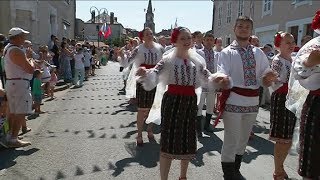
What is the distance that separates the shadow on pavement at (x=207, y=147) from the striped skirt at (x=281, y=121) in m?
1.19

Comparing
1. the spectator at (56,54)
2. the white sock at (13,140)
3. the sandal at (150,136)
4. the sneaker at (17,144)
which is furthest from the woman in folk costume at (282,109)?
the spectator at (56,54)

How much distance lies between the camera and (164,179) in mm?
4094

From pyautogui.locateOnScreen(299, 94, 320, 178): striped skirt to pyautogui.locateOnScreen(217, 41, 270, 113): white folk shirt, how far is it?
983 mm

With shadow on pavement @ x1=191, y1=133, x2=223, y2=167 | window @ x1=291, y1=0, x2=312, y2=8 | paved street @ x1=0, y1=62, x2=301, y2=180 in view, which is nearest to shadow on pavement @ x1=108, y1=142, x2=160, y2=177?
paved street @ x1=0, y1=62, x2=301, y2=180

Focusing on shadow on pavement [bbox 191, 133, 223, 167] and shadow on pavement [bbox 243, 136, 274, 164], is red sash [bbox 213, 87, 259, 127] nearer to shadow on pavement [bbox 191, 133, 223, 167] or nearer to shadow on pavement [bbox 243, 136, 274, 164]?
shadow on pavement [bbox 191, 133, 223, 167]

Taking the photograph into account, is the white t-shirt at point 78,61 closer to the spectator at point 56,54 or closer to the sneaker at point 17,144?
the spectator at point 56,54

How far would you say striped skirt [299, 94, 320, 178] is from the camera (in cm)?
305

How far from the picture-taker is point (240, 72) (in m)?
4.08

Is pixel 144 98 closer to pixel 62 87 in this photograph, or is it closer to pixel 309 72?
pixel 309 72

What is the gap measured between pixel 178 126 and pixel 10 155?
2827 millimetres

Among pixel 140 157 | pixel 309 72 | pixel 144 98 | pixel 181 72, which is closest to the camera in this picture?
pixel 309 72

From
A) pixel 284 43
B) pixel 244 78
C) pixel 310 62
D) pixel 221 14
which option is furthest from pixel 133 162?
pixel 221 14

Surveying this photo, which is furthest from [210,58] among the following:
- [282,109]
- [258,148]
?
[282,109]

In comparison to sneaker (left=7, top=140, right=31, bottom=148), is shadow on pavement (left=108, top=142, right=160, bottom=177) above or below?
below
